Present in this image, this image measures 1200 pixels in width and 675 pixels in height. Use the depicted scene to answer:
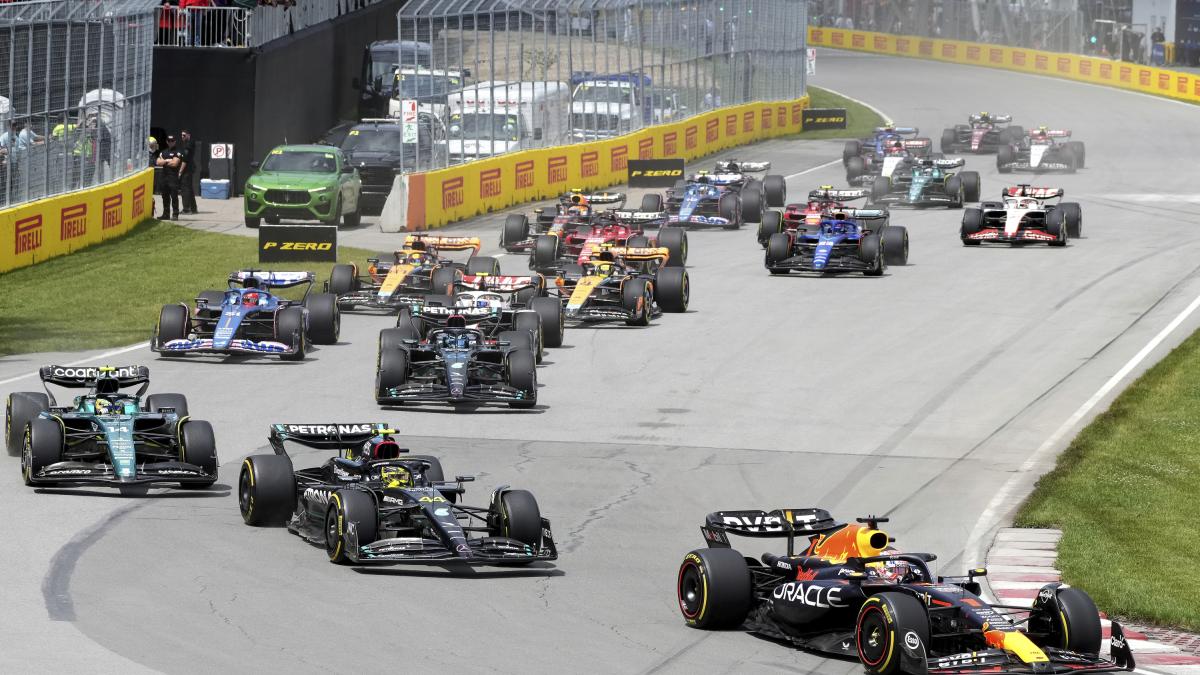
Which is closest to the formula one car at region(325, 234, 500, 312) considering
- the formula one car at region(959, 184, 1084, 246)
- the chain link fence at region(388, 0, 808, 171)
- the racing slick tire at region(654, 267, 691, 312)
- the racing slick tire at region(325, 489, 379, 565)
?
the racing slick tire at region(654, 267, 691, 312)

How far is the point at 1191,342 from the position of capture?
3022 cm

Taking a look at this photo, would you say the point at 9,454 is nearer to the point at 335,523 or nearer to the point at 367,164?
the point at 335,523

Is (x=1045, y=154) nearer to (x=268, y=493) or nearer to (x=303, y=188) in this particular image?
(x=303, y=188)

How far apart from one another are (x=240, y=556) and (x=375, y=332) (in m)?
14.8

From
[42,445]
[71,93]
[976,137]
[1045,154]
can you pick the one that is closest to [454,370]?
[42,445]

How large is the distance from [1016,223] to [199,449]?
26784mm

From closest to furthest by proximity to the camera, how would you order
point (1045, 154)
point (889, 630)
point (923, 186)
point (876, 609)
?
point (889, 630) < point (876, 609) < point (923, 186) < point (1045, 154)

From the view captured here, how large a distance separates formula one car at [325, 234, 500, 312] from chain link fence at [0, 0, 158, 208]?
7.87 meters

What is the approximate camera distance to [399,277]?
32656 millimetres

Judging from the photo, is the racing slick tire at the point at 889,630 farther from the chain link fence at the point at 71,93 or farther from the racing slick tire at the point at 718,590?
the chain link fence at the point at 71,93

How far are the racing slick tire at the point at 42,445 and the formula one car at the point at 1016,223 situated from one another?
2713cm

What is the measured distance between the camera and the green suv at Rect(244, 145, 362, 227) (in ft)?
146

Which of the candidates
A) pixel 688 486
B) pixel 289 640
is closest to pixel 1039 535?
pixel 688 486

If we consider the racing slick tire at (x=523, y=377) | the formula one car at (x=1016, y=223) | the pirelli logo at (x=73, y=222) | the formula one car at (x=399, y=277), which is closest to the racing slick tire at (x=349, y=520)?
the racing slick tire at (x=523, y=377)
